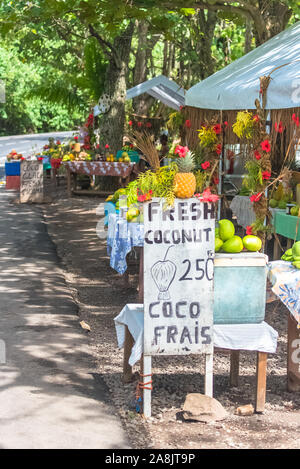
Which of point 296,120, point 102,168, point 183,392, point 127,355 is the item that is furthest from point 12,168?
point 183,392

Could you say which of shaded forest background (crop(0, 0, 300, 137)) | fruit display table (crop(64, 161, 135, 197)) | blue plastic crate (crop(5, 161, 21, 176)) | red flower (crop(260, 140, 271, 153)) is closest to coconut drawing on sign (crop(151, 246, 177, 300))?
red flower (crop(260, 140, 271, 153))

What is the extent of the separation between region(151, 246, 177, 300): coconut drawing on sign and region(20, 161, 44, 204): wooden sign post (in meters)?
12.2

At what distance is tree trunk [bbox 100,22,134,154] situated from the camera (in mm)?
17797

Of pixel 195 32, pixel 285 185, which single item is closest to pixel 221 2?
pixel 285 185

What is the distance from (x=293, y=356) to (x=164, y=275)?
3.93 feet

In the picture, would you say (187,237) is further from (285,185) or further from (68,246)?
(68,246)

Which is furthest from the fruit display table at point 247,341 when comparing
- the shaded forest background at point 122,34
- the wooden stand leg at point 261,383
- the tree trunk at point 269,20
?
the tree trunk at point 269,20

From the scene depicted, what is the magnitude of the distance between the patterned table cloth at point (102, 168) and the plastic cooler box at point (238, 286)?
11887 mm

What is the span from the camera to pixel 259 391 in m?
4.83

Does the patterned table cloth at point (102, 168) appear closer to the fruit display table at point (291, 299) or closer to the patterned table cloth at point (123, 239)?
the patterned table cloth at point (123, 239)

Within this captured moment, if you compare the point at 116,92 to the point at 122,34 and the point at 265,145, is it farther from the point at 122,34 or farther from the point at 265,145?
the point at 265,145

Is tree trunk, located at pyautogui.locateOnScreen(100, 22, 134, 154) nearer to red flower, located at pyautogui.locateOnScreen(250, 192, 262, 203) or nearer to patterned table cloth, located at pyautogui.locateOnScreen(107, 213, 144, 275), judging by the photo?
patterned table cloth, located at pyautogui.locateOnScreen(107, 213, 144, 275)

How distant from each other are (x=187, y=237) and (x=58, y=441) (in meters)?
1.58

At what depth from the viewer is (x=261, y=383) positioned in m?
4.82
